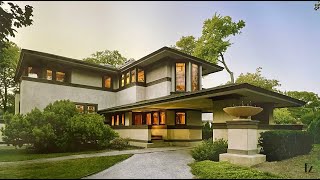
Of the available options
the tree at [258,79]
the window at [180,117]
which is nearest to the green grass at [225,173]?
the window at [180,117]

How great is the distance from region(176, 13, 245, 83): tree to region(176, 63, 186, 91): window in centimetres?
1117

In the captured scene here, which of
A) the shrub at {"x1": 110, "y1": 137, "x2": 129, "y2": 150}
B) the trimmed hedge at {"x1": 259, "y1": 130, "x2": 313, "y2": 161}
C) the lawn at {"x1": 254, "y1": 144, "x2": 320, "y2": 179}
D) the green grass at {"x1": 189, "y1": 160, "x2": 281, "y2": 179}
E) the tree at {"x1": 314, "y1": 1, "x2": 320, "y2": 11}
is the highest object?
the tree at {"x1": 314, "y1": 1, "x2": 320, "y2": 11}

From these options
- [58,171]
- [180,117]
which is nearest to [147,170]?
[58,171]

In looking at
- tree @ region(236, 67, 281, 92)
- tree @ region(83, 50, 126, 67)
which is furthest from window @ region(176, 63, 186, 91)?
tree @ region(83, 50, 126, 67)

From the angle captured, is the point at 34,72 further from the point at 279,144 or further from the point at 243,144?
the point at 279,144

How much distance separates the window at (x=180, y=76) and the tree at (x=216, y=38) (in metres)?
11.2

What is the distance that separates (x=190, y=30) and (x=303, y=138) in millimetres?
24499

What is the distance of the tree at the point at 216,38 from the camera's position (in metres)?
31.1

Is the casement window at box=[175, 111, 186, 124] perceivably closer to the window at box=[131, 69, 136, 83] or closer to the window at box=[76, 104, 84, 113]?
the window at box=[131, 69, 136, 83]

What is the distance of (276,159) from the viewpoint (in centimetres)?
1162

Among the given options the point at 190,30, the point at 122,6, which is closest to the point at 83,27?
the point at 122,6

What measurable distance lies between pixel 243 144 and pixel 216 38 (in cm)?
2279

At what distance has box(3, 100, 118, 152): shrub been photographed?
14.5 m

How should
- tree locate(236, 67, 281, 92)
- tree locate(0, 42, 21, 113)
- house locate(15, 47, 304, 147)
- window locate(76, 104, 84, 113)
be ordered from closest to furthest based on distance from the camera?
1. house locate(15, 47, 304, 147)
2. window locate(76, 104, 84, 113)
3. tree locate(0, 42, 21, 113)
4. tree locate(236, 67, 281, 92)
